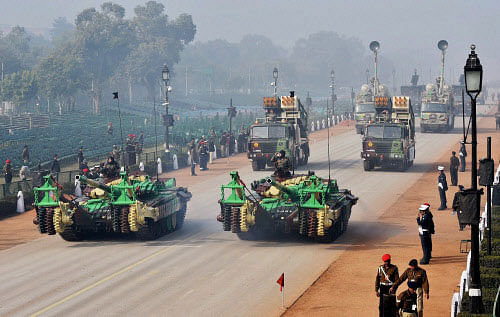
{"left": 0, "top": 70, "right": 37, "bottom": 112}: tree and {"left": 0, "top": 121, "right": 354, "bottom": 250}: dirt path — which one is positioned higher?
{"left": 0, "top": 70, "right": 37, "bottom": 112}: tree

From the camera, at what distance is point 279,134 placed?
4506 centimetres

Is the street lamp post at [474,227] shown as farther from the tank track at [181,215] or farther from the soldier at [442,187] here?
the soldier at [442,187]

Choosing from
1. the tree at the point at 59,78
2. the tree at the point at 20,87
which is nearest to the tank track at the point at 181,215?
the tree at the point at 20,87

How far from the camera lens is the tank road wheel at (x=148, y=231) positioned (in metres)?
26.1

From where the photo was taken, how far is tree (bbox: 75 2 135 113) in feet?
430

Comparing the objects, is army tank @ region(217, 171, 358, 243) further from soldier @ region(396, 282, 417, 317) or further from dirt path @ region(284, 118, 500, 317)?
soldier @ region(396, 282, 417, 317)

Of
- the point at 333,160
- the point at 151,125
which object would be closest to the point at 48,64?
the point at 151,125

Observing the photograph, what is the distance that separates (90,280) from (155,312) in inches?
147

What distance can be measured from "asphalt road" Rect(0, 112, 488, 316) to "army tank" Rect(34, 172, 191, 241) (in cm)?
52

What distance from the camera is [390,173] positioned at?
4453 cm

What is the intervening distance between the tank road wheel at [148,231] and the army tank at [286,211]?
2.14 m

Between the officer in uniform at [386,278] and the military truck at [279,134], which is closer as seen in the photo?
the officer in uniform at [386,278]

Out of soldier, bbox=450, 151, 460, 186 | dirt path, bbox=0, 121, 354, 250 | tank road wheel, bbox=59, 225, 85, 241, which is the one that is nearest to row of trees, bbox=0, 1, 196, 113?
dirt path, bbox=0, 121, 354, 250

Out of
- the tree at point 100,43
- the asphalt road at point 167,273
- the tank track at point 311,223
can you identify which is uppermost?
the tree at point 100,43
